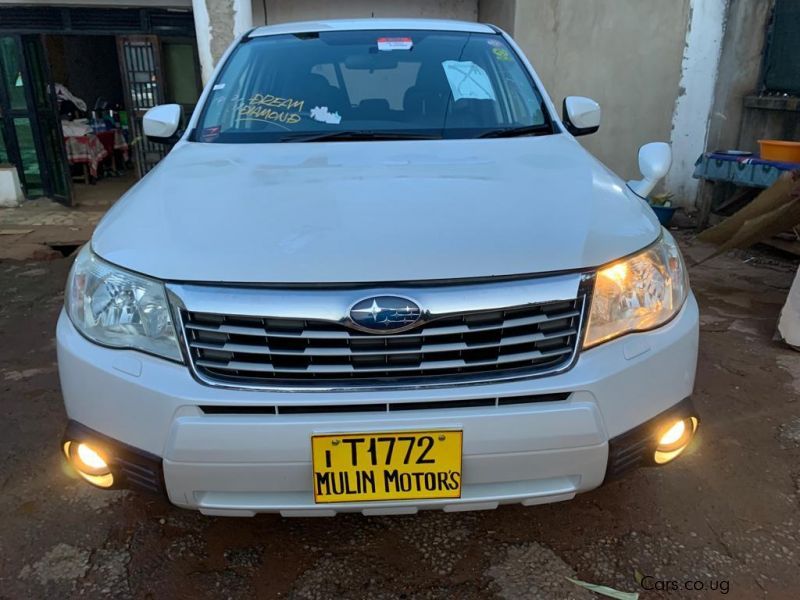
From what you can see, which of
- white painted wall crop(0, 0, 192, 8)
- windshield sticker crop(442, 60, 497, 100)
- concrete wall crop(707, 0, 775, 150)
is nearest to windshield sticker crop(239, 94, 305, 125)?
windshield sticker crop(442, 60, 497, 100)

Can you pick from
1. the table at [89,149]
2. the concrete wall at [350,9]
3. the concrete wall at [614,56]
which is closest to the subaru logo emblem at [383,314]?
the concrete wall at [614,56]

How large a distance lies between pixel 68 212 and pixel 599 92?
6233 mm

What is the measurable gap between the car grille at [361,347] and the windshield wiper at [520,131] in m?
1.15

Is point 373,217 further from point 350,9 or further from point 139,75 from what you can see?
point 139,75

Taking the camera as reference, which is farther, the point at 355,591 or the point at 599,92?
the point at 599,92

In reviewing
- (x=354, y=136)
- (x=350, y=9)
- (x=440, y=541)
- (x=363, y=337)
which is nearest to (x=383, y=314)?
(x=363, y=337)

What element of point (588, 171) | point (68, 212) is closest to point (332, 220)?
point (588, 171)

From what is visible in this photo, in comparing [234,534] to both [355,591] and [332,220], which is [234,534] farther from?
[332,220]

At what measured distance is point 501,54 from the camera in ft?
9.93

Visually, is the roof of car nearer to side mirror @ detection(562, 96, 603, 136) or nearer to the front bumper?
side mirror @ detection(562, 96, 603, 136)

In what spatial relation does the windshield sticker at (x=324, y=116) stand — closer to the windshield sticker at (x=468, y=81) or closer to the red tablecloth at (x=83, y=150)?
the windshield sticker at (x=468, y=81)

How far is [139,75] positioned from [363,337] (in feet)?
27.3

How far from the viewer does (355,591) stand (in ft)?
6.31

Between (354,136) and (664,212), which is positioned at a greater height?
(354,136)
